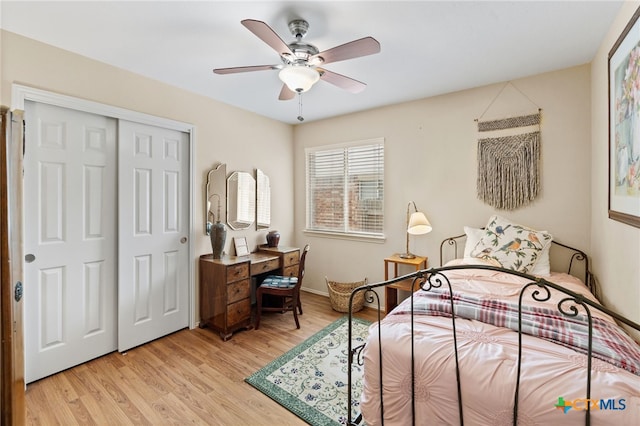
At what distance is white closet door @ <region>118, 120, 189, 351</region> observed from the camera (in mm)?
2588

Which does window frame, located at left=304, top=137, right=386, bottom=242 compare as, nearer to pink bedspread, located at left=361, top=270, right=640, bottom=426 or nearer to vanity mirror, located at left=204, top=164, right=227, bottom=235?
vanity mirror, located at left=204, top=164, right=227, bottom=235

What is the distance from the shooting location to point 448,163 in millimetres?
3145

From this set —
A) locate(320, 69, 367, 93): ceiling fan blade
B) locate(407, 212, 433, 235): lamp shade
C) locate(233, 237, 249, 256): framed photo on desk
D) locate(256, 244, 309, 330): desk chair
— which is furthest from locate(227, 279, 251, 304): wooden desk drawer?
locate(320, 69, 367, 93): ceiling fan blade

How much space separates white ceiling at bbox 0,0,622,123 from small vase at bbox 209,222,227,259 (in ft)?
4.89

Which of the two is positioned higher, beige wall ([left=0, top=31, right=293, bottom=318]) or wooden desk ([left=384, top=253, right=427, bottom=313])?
beige wall ([left=0, top=31, right=293, bottom=318])

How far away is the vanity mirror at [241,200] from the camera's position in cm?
342

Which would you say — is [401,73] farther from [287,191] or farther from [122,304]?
[122,304]

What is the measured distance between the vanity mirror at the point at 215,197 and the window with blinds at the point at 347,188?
1399mm

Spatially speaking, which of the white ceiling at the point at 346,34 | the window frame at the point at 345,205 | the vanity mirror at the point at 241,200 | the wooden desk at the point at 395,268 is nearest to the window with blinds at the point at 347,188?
the window frame at the point at 345,205

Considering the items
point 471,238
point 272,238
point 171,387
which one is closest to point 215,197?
point 272,238

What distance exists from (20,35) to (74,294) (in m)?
1.99

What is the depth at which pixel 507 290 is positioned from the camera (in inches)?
78.6

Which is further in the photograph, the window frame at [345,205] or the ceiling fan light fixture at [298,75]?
the window frame at [345,205]

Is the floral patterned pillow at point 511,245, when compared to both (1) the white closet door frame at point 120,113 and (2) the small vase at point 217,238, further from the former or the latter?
(1) the white closet door frame at point 120,113
